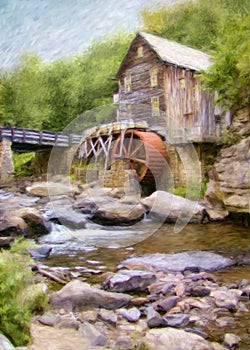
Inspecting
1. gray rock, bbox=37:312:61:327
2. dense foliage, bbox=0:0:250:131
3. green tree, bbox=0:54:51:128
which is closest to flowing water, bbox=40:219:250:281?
gray rock, bbox=37:312:61:327

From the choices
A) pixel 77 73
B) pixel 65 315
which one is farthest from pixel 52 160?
pixel 65 315

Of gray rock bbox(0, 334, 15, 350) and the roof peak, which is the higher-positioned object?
the roof peak

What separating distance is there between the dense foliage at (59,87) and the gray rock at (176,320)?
2528 cm

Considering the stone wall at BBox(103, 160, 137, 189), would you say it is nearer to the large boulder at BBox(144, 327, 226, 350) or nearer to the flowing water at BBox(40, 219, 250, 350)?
the flowing water at BBox(40, 219, 250, 350)

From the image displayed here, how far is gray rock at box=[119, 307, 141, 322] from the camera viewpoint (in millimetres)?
4082

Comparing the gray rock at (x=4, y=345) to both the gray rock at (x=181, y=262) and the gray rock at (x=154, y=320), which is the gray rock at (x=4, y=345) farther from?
the gray rock at (x=181, y=262)

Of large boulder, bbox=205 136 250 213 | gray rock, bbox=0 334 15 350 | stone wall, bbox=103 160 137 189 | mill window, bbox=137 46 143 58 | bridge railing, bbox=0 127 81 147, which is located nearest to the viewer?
gray rock, bbox=0 334 15 350

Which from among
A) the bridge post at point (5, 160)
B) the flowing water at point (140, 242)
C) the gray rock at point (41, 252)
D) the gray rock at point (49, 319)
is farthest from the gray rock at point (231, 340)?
the bridge post at point (5, 160)

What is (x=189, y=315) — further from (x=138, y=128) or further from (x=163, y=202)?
(x=138, y=128)

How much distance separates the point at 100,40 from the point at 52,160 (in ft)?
47.4

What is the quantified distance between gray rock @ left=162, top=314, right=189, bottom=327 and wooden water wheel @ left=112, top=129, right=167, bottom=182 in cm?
1283

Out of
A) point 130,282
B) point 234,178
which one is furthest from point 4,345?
point 234,178

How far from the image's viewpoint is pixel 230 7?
90.8 ft

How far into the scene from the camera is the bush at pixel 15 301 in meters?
3.05
